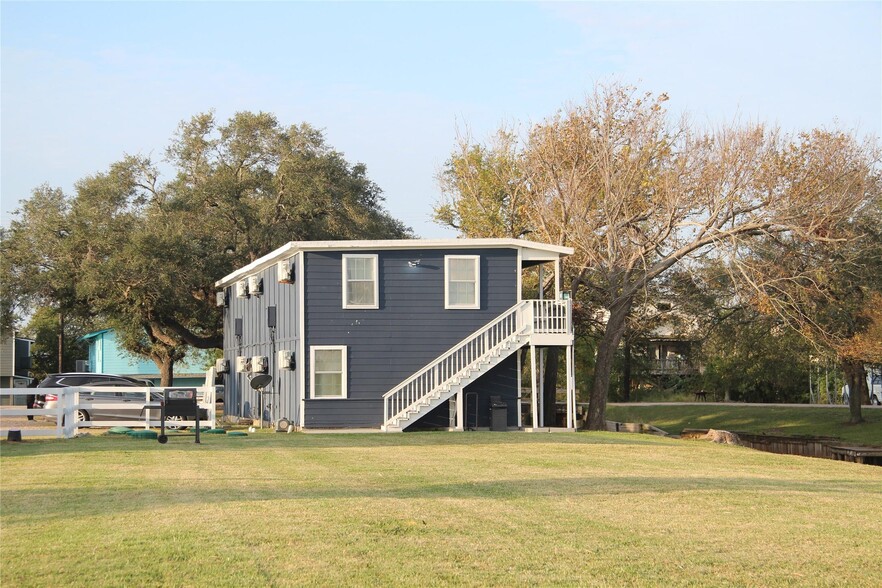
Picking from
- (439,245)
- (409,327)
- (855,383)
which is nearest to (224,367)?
(409,327)

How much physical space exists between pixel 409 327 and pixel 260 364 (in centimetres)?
491

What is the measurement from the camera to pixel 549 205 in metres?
31.3

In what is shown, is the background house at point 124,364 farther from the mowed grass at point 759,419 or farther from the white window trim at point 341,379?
the white window trim at point 341,379

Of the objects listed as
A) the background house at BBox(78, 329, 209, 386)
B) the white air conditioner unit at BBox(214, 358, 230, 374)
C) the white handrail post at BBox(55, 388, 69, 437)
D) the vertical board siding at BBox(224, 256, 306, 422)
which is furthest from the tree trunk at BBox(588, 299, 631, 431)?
the background house at BBox(78, 329, 209, 386)

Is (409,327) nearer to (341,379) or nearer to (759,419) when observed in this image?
(341,379)

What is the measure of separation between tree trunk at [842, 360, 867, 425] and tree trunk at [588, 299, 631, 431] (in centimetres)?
867

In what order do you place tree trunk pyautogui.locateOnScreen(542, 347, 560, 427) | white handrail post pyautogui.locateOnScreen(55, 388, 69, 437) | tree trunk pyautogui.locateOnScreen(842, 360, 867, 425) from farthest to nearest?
tree trunk pyautogui.locateOnScreen(842, 360, 867, 425) → tree trunk pyautogui.locateOnScreen(542, 347, 560, 427) → white handrail post pyautogui.locateOnScreen(55, 388, 69, 437)

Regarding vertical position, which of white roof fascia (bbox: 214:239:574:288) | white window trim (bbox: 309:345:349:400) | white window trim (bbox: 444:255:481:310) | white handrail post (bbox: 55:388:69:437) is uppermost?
white roof fascia (bbox: 214:239:574:288)

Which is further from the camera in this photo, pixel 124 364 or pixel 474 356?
pixel 124 364

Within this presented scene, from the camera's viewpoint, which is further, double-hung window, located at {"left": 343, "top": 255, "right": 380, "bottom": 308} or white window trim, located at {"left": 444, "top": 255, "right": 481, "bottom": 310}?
white window trim, located at {"left": 444, "top": 255, "right": 481, "bottom": 310}

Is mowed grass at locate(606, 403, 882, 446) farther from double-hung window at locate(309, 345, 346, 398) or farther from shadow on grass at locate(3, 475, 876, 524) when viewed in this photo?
shadow on grass at locate(3, 475, 876, 524)

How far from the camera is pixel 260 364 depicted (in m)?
29.2

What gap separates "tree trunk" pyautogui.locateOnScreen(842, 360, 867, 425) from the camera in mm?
36438

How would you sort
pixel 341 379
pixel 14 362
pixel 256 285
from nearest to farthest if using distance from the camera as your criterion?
pixel 341 379 → pixel 256 285 → pixel 14 362
